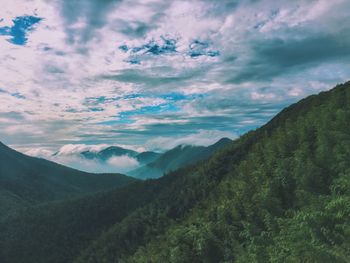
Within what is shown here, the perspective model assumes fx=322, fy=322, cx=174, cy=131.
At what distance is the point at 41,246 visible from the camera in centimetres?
19325

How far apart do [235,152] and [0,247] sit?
158 meters

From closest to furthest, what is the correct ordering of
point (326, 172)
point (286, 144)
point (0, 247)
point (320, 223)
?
point (320, 223), point (326, 172), point (286, 144), point (0, 247)

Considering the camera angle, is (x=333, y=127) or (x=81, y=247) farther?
(x=81, y=247)

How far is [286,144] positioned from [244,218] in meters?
22.6

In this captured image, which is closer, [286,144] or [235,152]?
[286,144]

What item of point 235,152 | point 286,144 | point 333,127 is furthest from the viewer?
point 235,152

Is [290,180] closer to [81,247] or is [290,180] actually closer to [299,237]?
[299,237]

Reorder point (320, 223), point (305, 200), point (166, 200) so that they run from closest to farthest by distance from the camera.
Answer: point (320, 223)
point (305, 200)
point (166, 200)

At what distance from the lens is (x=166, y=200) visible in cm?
16538

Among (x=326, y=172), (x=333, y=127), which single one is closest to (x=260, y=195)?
(x=326, y=172)

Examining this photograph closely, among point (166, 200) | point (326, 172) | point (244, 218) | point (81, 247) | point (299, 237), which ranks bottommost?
point (81, 247)

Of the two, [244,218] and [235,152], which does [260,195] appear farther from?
[235,152]

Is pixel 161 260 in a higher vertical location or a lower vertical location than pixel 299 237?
lower

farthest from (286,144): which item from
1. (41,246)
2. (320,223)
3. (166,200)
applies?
(41,246)
